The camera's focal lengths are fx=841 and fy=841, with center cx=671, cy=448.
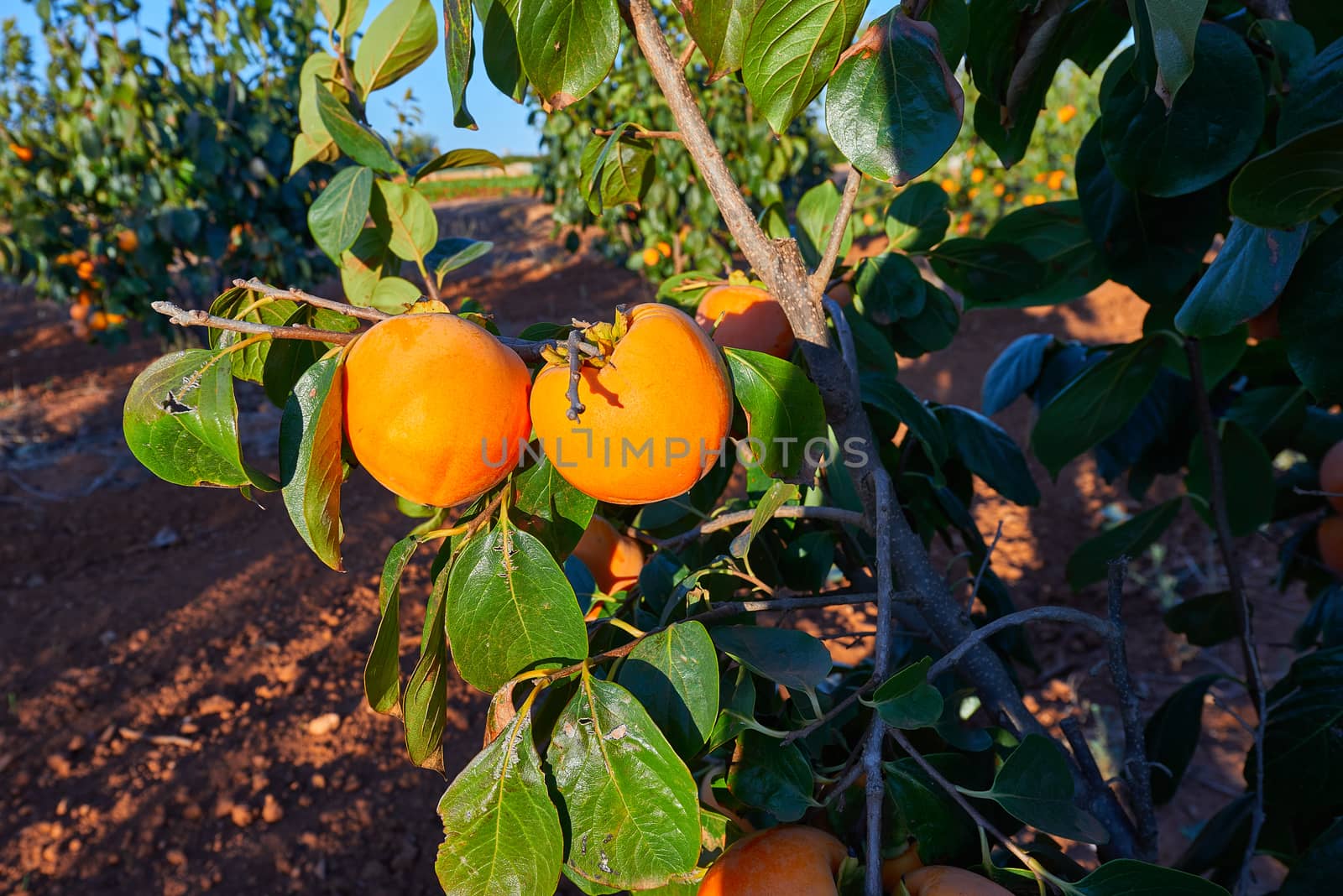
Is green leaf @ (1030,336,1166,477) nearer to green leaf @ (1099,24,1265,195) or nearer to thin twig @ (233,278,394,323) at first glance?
green leaf @ (1099,24,1265,195)

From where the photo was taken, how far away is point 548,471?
67 centimetres

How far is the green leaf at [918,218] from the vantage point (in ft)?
3.62

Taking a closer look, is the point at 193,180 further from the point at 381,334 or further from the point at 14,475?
the point at 381,334

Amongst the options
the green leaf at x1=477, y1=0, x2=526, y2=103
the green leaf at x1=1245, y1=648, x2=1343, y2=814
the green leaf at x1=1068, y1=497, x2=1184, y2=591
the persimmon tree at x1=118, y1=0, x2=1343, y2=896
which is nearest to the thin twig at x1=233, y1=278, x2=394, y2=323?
the persimmon tree at x1=118, y1=0, x2=1343, y2=896

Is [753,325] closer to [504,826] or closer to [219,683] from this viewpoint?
[504,826]

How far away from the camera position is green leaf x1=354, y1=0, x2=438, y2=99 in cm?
97

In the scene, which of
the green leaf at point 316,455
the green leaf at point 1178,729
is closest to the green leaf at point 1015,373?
the green leaf at point 1178,729

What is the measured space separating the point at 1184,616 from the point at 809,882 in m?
1.17

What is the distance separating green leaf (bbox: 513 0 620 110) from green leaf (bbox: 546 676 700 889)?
45 cm

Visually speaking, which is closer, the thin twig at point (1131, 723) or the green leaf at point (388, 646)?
the green leaf at point (388, 646)

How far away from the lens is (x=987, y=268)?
1076 millimetres

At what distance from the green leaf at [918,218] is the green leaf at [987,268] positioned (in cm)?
3

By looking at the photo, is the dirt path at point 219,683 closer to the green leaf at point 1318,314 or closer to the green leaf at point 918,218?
the green leaf at point 918,218

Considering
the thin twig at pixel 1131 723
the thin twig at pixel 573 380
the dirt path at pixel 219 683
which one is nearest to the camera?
the thin twig at pixel 573 380
